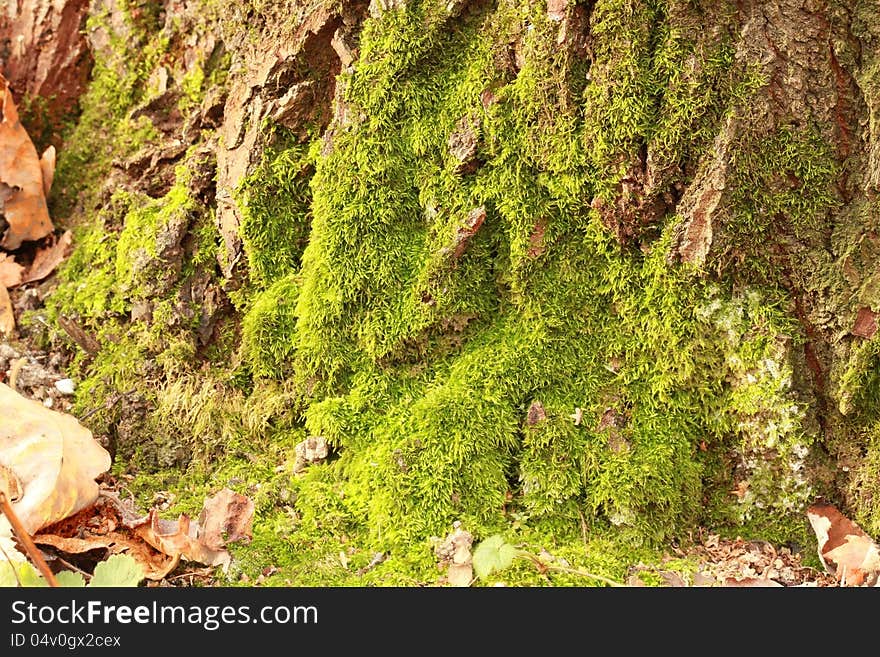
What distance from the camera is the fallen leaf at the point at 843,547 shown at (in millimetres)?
3111

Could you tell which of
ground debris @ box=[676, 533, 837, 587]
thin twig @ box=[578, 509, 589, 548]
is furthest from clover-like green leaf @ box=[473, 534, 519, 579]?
ground debris @ box=[676, 533, 837, 587]

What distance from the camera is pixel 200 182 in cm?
400

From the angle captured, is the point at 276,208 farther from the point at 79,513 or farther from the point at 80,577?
the point at 80,577

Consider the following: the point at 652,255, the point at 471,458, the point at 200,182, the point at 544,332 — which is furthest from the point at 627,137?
the point at 200,182

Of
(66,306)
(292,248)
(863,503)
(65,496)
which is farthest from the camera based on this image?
(66,306)

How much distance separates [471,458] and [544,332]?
0.64 m

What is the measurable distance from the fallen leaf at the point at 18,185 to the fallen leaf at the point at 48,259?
9 cm

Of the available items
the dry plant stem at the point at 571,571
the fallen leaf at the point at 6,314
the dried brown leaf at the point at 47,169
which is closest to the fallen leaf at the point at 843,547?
the dry plant stem at the point at 571,571

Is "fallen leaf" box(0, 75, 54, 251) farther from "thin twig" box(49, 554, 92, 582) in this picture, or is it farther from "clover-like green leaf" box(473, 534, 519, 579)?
"clover-like green leaf" box(473, 534, 519, 579)

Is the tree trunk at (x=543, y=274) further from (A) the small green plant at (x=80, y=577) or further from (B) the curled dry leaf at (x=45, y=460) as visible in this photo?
(A) the small green plant at (x=80, y=577)

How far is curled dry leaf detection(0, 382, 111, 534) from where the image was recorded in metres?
2.99

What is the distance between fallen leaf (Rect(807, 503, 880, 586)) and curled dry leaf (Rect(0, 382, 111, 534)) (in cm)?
302

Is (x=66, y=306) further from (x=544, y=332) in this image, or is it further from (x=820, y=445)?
(x=820, y=445)

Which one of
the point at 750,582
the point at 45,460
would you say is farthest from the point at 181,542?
the point at 750,582
